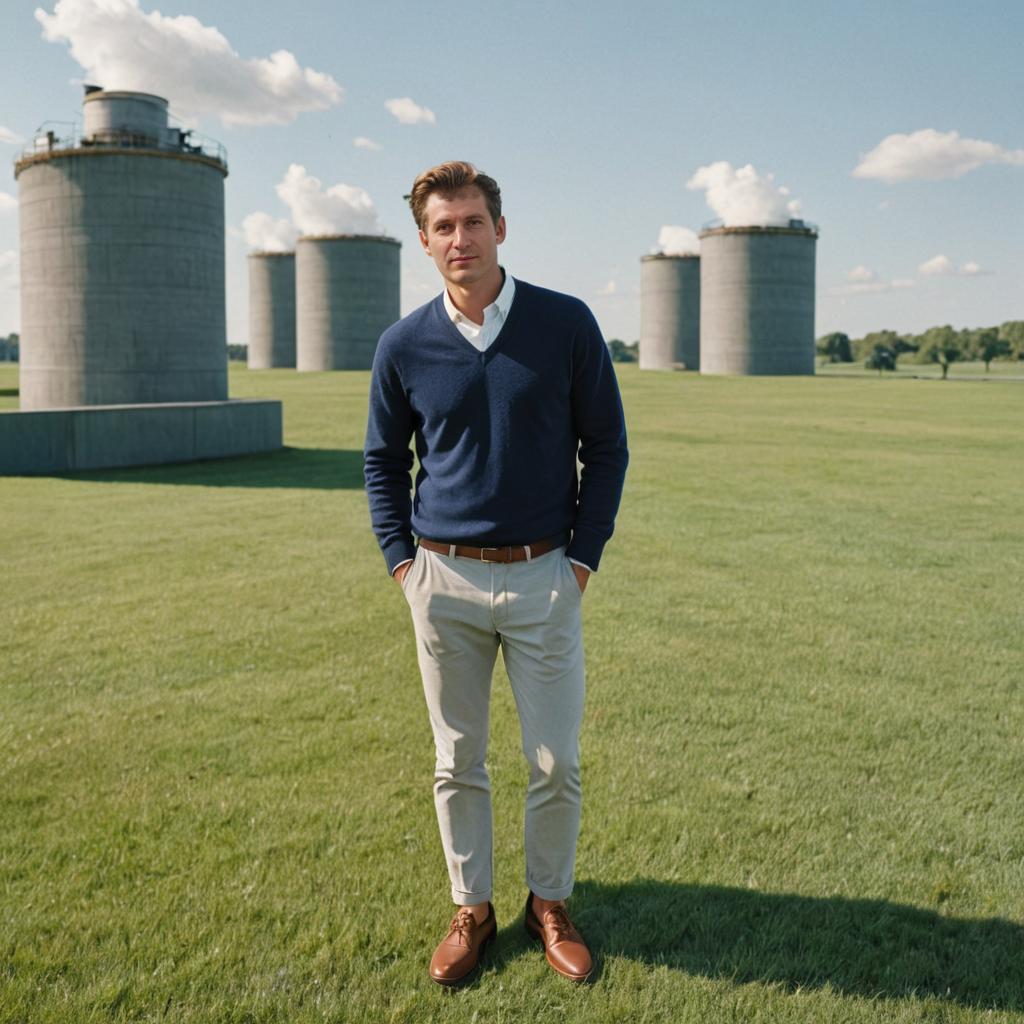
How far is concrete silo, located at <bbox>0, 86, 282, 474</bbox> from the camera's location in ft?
69.4

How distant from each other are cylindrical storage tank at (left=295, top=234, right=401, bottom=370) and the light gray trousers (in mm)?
68828

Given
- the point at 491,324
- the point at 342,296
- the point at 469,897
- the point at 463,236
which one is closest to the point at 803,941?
the point at 469,897

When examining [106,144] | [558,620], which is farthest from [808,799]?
[106,144]

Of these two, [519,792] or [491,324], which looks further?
[519,792]

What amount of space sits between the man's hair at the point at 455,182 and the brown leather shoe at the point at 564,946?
2377 mm

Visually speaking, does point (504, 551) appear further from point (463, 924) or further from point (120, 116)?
point (120, 116)

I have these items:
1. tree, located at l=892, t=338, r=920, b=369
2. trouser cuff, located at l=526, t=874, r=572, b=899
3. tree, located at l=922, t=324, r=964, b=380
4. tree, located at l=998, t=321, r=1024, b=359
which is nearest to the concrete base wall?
trouser cuff, located at l=526, t=874, r=572, b=899

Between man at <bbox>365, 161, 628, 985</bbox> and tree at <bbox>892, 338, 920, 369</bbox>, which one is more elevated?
tree at <bbox>892, 338, 920, 369</bbox>

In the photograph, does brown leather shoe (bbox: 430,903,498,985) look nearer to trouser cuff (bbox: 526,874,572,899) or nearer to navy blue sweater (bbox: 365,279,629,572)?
trouser cuff (bbox: 526,874,572,899)

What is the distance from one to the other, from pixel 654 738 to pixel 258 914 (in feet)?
7.99

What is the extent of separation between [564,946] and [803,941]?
89 cm

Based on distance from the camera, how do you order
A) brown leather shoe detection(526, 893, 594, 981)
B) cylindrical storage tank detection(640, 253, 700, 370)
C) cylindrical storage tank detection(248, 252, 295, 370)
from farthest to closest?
1. cylindrical storage tank detection(248, 252, 295, 370)
2. cylindrical storage tank detection(640, 253, 700, 370)
3. brown leather shoe detection(526, 893, 594, 981)

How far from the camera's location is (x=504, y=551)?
10.6 ft

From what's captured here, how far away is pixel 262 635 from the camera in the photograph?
7.37 meters
